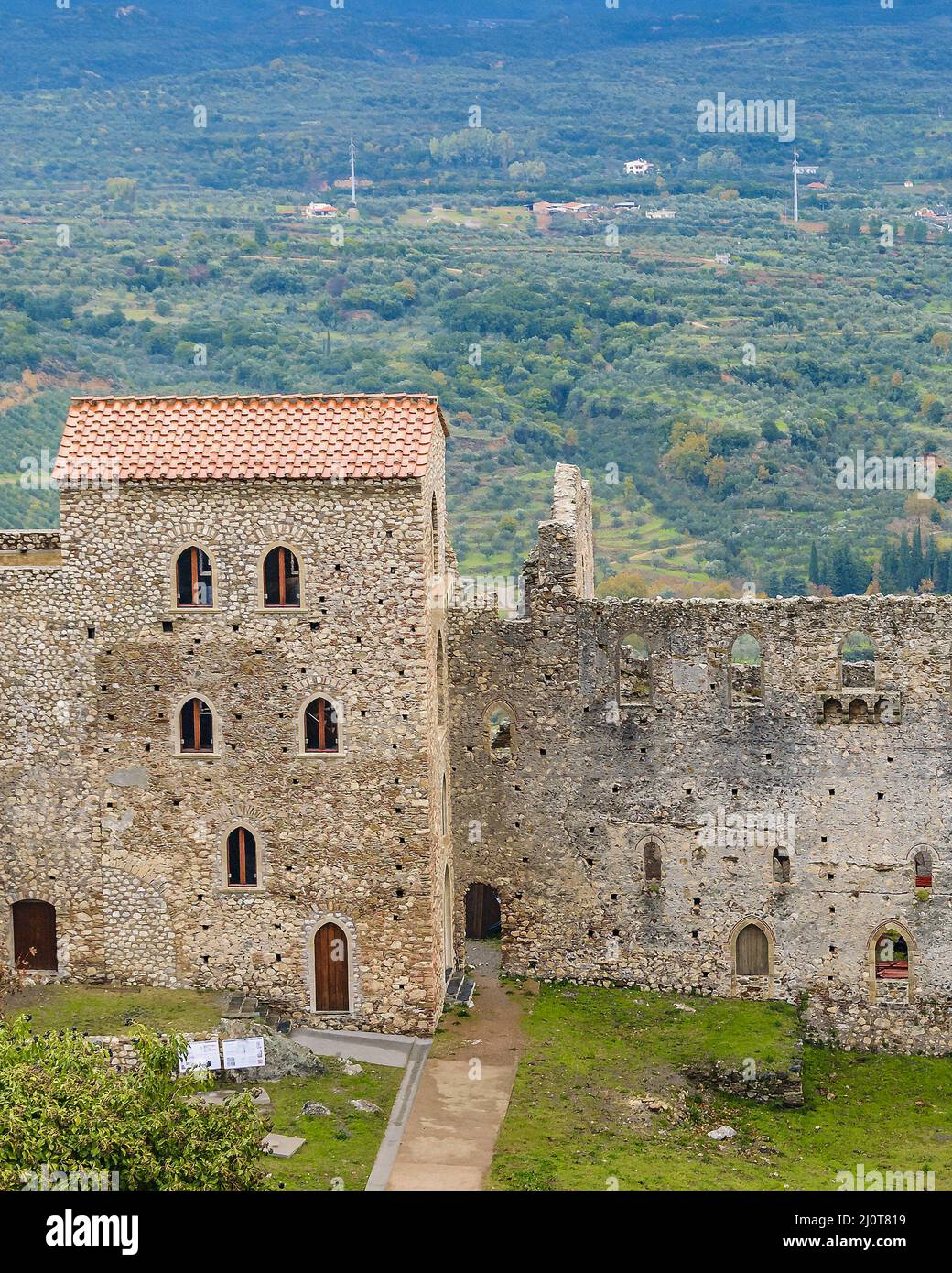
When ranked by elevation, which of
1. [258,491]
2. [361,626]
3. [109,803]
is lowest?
[109,803]

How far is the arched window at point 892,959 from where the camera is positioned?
4969 cm

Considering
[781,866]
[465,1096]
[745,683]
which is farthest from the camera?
[745,683]

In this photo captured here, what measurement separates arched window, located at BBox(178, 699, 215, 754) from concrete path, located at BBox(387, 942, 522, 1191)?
8.12 meters

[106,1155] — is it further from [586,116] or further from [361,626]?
[586,116]

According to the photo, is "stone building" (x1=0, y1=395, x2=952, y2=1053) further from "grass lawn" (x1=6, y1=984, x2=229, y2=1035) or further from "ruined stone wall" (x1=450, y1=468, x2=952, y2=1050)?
"grass lawn" (x1=6, y1=984, x2=229, y2=1035)

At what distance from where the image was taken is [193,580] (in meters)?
47.0

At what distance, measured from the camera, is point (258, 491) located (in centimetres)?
4616

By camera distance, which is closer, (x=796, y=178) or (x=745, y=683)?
(x=745, y=683)

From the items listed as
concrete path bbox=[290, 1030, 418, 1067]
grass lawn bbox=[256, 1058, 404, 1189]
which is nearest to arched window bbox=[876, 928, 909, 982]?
concrete path bbox=[290, 1030, 418, 1067]

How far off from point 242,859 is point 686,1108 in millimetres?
10749

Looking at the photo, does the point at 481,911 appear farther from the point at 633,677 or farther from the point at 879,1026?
the point at 879,1026

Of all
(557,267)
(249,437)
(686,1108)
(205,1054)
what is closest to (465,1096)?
(686,1108)
